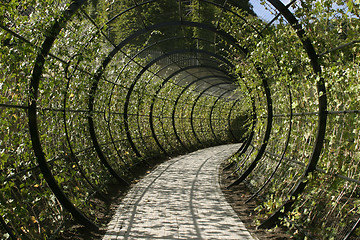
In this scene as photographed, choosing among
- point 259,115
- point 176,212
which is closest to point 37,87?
point 176,212

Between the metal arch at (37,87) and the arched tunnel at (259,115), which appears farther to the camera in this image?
the metal arch at (37,87)

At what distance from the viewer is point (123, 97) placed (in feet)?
30.7

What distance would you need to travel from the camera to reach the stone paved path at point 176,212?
4.58 m

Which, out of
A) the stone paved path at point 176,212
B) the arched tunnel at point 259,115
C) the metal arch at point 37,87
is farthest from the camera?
the stone paved path at point 176,212

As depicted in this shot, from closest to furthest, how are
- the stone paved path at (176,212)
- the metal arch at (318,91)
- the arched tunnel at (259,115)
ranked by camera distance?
the arched tunnel at (259,115) → the metal arch at (318,91) → the stone paved path at (176,212)

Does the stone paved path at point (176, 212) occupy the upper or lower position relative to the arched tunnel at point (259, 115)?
lower

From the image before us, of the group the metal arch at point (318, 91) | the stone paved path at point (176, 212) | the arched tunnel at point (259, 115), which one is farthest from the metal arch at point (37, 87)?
the metal arch at point (318, 91)

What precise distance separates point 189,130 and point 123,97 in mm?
7992

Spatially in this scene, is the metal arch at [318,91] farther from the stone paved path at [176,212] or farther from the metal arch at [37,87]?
the metal arch at [37,87]

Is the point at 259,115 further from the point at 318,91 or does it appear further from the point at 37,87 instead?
the point at 37,87

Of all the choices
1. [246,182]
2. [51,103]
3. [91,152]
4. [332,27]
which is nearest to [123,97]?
[91,152]

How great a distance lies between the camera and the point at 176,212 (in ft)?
18.4

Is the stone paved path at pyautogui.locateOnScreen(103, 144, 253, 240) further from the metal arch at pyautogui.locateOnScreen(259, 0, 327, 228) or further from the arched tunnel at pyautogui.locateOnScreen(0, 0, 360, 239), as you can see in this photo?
the metal arch at pyautogui.locateOnScreen(259, 0, 327, 228)

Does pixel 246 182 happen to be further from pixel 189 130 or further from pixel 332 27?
pixel 189 130
